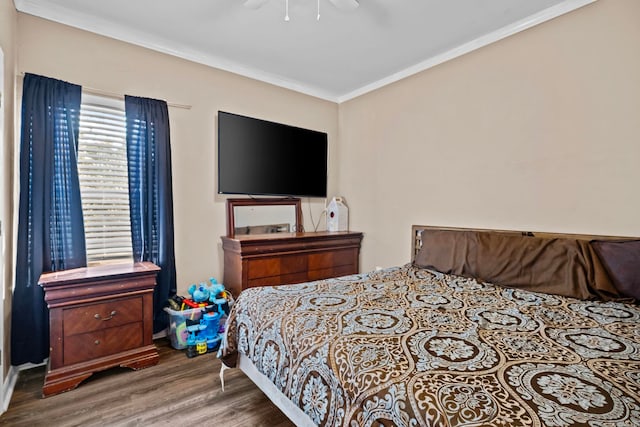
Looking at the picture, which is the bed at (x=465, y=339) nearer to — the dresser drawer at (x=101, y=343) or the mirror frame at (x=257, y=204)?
the dresser drawer at (x=101, y=343)

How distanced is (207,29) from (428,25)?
1726 millimetres

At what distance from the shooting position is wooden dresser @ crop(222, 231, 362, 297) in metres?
2.86

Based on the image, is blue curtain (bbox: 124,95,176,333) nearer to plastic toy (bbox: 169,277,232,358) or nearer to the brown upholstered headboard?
plastic toy (bbox: 169,277,232,358)

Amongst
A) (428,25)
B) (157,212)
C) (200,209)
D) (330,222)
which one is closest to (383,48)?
(428,25)

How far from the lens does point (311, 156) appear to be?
12.3 feet

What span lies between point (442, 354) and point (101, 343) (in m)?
2.19

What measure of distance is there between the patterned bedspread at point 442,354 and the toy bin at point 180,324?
0.84 m

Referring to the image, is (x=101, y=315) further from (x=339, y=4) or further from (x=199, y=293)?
(x=339, y=4)

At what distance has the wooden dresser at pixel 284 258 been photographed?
2.86 meters

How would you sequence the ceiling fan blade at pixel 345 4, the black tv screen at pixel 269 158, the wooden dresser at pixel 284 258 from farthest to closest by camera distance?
the black tv screen at pixel 269 158, the wooden dresser at pixel 284 258, the ceiling fan blade at pixel 345 4

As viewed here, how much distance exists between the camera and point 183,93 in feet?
9.55

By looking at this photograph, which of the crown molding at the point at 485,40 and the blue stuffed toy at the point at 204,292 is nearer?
the crown molding at the point at 485,40

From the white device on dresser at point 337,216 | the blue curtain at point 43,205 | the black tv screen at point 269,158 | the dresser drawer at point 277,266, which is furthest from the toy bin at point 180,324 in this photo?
the white device on dresser at point 337,216

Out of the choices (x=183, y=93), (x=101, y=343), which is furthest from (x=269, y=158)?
(x=101, y=343)
